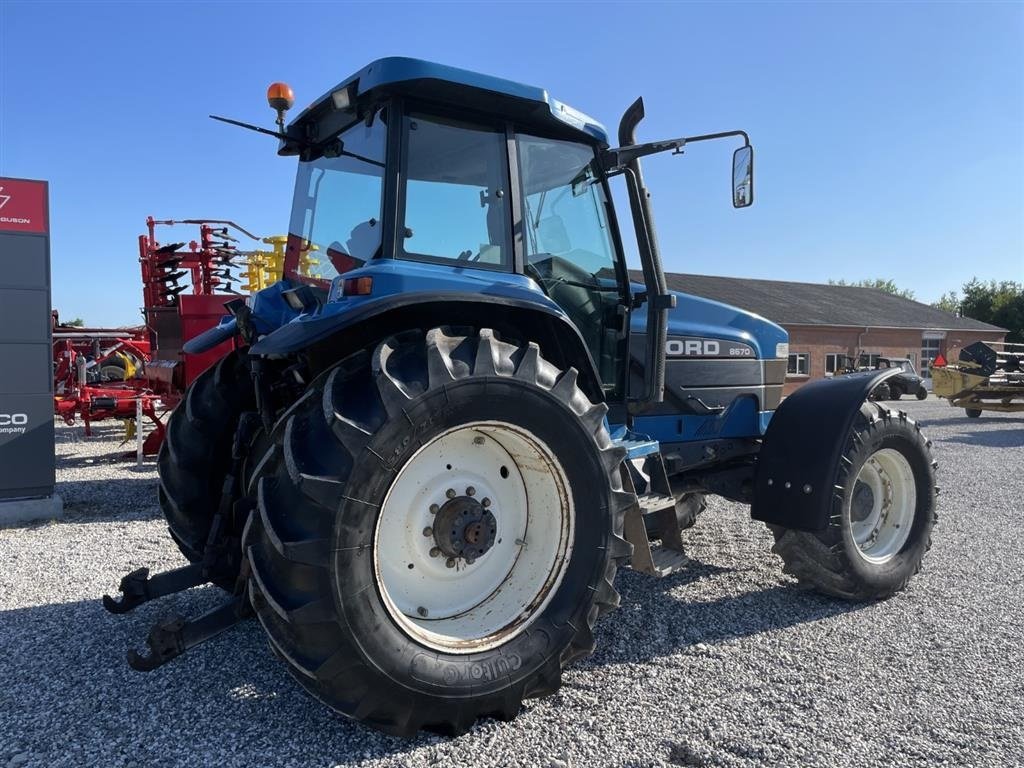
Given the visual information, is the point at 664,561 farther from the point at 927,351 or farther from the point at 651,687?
the point at 927,351

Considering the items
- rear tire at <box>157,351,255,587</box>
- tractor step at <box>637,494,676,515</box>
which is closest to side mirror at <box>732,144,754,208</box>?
tractor step at <box>637,494,676,515</box>

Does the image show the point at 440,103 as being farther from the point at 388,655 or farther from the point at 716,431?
the point at 716,431

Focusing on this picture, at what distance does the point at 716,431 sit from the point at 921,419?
1592 centimetres

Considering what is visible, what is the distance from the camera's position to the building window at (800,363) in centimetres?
2825

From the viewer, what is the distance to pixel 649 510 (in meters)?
3.36

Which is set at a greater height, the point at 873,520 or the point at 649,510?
the point at 649,510

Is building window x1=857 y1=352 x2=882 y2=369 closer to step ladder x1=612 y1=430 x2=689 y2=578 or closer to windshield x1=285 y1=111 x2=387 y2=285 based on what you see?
step ladder x1=612 y1=430 x2=689 y2=578

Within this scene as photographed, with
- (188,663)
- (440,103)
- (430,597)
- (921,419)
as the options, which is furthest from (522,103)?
(921,419)

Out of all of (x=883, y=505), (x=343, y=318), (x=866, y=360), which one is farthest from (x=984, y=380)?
(x=343, y=318)

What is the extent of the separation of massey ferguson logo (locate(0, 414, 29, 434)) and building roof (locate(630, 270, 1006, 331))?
23936 millimetres

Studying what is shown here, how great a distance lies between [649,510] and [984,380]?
17080 millimetres

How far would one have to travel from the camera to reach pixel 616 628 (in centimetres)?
348

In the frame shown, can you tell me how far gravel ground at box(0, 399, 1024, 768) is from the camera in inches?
94.4

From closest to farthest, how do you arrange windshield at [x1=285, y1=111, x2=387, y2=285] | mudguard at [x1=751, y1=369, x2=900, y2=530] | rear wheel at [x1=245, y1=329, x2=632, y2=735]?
rear wheel at [x1=245, y1=329, x2=632, y2=735], windshield at [x1=285, y1=111, x2=387, y2=285], mudguard at [x1=751, y1=369, x2=900, y2=530]
